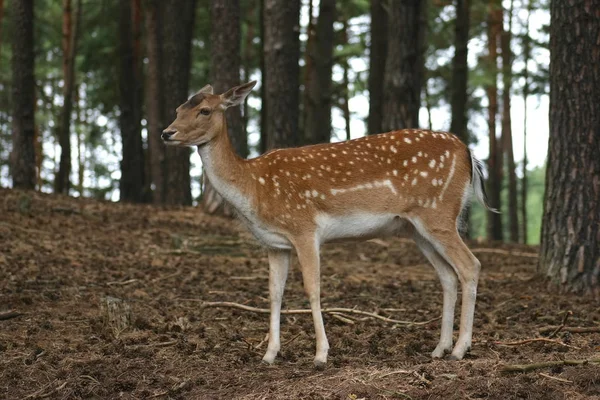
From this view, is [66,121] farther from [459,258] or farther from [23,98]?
[459,258]

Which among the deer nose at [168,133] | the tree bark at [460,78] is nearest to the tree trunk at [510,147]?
the tree bark at [460,78]

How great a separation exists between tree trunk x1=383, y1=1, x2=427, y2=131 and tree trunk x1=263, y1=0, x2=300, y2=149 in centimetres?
173

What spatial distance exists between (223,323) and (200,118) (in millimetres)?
2101

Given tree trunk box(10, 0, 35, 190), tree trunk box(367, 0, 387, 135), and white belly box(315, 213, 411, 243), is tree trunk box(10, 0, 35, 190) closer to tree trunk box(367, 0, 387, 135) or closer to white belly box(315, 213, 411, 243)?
tree trunk box(367, 0, 387, 135)

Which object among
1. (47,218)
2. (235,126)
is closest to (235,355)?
(47,218)

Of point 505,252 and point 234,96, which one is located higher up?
point 234,96

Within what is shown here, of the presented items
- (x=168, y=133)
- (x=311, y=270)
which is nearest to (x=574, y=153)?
(x=311, y=270)

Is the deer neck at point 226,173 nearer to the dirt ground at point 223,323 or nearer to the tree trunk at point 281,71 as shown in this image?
the dirt ground at point 223,323

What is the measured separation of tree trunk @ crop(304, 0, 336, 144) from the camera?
1781 centimetres

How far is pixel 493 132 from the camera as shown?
2572 centimetres

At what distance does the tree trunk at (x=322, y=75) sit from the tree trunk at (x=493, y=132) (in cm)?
659

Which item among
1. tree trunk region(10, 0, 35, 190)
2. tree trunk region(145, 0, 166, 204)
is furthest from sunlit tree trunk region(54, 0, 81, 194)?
tree trunk region(10, 0, 35, 190)

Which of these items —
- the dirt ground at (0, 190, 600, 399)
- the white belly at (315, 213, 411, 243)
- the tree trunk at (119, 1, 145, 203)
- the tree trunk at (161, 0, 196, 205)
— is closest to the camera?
the dirt ground at (0, 190, 600, 399)

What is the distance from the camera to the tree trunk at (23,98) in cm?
1477
